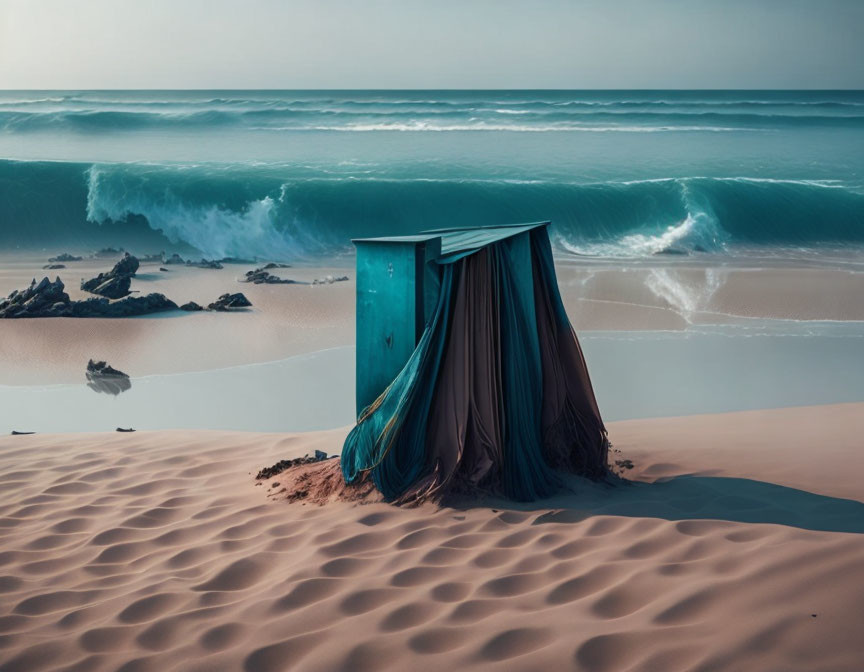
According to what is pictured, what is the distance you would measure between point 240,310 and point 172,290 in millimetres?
2039

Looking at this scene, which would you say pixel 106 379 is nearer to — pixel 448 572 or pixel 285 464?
pixel 285 464

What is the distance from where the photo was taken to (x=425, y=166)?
26328 mm

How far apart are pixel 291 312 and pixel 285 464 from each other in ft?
19.0

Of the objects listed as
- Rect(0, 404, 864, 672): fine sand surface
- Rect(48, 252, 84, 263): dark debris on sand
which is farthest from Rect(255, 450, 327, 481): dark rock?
Rect(48, 252, 84, 263): dark debris on sand

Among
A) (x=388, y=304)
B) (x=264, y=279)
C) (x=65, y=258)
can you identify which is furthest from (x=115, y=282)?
(x=388, y=304)

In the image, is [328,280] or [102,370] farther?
[328,280]

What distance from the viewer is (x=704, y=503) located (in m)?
4.05

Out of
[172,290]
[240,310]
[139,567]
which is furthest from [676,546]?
[172,290]

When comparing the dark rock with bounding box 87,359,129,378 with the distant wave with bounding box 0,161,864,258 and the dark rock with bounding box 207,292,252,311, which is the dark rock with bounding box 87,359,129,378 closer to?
the dark rock with bounding box 207,292,252,311

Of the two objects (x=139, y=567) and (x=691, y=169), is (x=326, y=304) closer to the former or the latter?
(x=139, y=567)

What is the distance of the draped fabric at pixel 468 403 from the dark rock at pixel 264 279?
28.8 ft

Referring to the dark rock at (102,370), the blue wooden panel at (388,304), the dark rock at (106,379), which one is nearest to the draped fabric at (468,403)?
the blue wooden panel at (388,304)

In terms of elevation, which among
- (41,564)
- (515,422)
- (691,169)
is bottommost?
(41,564)

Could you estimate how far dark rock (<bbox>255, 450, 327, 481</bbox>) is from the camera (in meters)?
4.97
